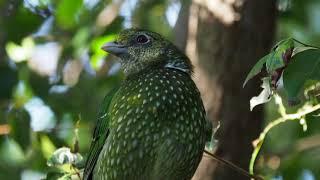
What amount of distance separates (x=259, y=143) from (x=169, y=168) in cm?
44

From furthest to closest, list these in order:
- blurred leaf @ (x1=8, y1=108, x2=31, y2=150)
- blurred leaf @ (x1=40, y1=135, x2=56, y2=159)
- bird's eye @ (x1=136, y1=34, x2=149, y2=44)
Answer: blurred leaf @ (x1=40, y1=135, x2=56, y2=159), blurred leaf @ (x1=8, y1=108, x2=31, y2=150), bird's eye @ (x1=136, y1=34, x2=149, y2=44)

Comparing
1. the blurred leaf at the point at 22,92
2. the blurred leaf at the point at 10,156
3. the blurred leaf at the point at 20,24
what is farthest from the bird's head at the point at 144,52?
the blurred leaf at the point at 10,156

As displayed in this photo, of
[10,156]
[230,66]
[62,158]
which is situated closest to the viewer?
[62,158]

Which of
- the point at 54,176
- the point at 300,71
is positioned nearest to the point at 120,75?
the point at 54,176

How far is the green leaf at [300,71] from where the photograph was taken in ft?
11.1

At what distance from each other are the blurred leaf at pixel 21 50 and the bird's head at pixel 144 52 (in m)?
2.30

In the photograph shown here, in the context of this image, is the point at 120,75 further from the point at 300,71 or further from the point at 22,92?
the point at 300,71

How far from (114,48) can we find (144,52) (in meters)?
0.16

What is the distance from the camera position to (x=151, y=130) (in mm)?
4195

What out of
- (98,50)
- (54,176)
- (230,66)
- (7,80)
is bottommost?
(98,50)

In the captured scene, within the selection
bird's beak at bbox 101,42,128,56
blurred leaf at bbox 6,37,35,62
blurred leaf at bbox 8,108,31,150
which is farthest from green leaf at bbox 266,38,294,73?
blurred leaf at bbox 6,37,35,62

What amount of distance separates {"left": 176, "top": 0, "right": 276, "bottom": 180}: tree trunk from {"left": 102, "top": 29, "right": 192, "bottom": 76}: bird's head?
305 mm

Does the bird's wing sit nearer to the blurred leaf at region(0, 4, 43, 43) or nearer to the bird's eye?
the bird's eye

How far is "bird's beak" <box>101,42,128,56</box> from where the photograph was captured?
15.5 ft
